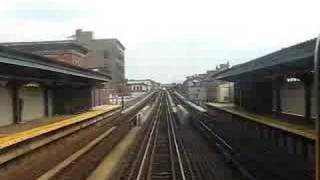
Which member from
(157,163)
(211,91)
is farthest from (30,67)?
(211,91)

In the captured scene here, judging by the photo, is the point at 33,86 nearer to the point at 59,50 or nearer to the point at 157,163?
the point at 157,163

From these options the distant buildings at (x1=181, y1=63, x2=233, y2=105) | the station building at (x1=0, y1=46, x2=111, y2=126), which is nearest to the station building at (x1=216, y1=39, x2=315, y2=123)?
the station building at (x1=0, y1=46, x2=111, y2=126)

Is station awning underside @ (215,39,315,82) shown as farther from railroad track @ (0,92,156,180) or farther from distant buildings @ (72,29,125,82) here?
distant buildings @ (72,29,125,82)

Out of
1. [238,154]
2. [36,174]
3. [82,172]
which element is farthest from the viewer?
[238,154]

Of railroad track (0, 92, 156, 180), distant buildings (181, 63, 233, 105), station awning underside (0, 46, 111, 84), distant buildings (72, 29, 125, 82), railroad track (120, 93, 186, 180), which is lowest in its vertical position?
railroad track (120, 93, 186, 180)

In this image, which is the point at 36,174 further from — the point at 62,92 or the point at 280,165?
the point at 62,92

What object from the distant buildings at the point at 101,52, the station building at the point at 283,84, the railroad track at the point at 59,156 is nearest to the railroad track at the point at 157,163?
the railroad track at the point at 59,156

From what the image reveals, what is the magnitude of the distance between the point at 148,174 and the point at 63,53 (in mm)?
67370

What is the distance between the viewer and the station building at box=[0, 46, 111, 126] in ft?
96.2

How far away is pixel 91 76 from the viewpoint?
180ft

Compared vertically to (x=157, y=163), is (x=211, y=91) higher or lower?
higher

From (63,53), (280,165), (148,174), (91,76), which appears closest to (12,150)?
(148,174)

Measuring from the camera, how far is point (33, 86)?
44.0 metres

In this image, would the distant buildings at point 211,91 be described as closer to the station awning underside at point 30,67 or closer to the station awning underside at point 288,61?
the station awning underside at point 30,67
